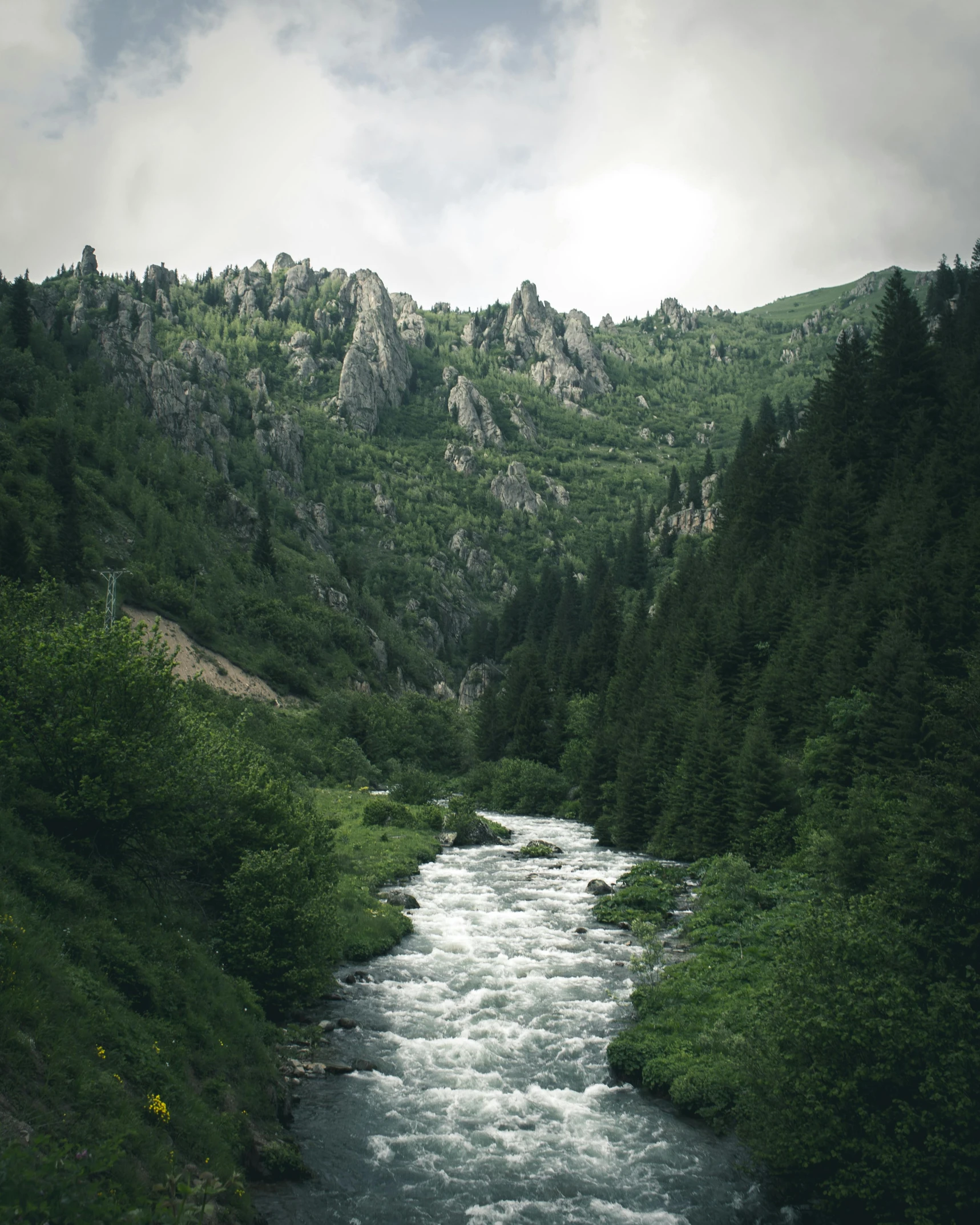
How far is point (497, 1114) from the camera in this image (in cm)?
2219

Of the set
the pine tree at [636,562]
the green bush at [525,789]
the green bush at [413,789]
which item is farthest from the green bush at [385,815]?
the pine tree at [636,562]

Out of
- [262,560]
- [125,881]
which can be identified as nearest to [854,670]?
[125,881]

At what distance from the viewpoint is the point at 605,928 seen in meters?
39.4

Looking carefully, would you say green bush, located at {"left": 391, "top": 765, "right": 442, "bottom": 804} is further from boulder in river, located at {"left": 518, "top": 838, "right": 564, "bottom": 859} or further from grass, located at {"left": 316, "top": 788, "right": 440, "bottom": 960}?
boulder in river, located at {"left": 518, "top": 838, "right": 564, "bottom": 859}

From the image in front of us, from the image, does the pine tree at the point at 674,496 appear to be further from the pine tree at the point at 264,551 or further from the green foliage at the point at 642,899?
the green foliage at the point at 642,899

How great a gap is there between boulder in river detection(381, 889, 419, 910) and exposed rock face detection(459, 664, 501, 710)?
126080 millimetres

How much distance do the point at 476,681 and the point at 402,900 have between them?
133 metres

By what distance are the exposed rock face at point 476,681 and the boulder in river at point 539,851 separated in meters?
110

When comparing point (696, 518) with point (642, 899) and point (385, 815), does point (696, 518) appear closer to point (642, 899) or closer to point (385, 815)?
point (385, 815)

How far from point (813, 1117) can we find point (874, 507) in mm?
64953

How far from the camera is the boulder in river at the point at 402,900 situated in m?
43.2

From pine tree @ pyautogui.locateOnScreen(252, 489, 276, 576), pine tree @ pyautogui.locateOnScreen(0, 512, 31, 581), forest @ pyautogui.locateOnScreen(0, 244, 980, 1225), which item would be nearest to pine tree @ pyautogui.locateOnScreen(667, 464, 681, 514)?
forest @ pyautogui.locateOnScreen(0, 244, 980, 1225)

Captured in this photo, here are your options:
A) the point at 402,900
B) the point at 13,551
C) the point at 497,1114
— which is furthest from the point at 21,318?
the point at 497,1114

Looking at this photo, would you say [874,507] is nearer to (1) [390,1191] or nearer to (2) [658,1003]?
(2) [658,1003]
